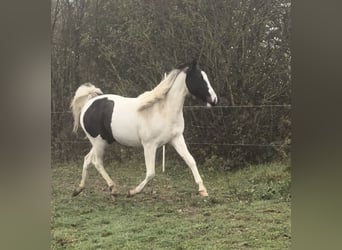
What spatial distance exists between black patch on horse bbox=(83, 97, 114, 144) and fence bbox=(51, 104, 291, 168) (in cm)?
55

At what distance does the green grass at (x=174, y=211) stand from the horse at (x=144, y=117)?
77 millimetres

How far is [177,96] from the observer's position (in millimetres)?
3863

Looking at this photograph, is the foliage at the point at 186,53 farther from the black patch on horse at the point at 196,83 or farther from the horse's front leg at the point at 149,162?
the horse's front leg at the point at 149,162

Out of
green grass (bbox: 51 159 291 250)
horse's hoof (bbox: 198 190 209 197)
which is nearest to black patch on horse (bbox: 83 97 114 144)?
green grass (bbox: 51 159 291 250)

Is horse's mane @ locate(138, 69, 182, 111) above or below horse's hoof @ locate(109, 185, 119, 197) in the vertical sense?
above

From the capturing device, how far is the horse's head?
3748 millimetres

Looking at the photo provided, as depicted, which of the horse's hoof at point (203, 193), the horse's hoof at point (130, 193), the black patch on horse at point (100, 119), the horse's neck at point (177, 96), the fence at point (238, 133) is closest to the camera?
the fence at point (238, 133)

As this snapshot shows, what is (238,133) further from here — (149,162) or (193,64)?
(149,162)

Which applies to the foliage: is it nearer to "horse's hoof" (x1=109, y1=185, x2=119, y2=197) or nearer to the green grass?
the green grass

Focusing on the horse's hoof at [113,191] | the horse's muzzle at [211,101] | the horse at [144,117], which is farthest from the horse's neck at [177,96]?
the horse's hoof at [113,191]

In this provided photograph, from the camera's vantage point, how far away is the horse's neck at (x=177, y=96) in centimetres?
385

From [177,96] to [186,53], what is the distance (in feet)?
1.05
